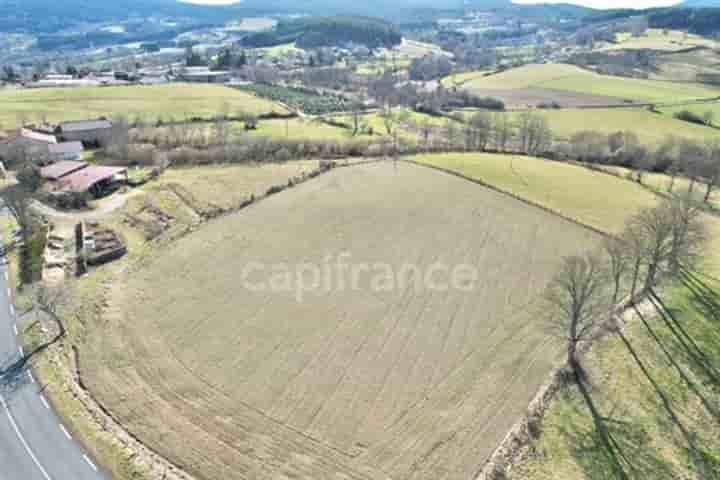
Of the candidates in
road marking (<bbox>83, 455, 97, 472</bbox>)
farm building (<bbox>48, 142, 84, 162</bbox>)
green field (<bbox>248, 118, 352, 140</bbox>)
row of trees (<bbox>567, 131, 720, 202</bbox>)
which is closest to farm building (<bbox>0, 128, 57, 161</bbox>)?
farm building (<bbox>48, 142, 84, 162</bbox>)

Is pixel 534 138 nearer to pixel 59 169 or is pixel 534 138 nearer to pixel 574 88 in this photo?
pixel 574 88

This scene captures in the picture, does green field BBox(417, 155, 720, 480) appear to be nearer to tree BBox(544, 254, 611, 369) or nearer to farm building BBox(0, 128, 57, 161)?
tree BBox(544, 254, 611, 369)

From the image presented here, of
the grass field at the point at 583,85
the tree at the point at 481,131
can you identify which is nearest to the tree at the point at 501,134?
the tree at the point at 481,131

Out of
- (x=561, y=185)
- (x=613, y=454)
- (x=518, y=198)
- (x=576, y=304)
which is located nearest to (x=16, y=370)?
(x=613, y=454)

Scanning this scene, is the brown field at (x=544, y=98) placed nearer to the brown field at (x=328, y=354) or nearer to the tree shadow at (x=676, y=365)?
the brown field at (x=328, y=354)

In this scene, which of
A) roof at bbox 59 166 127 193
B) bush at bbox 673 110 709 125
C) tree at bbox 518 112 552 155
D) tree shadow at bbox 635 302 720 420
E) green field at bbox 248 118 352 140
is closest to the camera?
tree shadow at bbox 635 302 720 420
